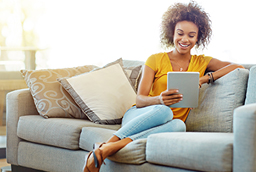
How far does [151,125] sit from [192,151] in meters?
0.39

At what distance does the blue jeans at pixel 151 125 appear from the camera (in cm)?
178

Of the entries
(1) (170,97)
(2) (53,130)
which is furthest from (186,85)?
(2) (53,130)

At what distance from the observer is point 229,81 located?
1.94m

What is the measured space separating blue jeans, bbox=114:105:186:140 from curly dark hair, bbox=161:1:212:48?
0.66 m

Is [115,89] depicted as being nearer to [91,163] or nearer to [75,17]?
[91,163]

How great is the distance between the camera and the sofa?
1372 millimetres

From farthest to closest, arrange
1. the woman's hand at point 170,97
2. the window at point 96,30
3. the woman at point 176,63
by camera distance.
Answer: the window at point 96,30, the woman at point 176,63, the woman's hand at point 170,97

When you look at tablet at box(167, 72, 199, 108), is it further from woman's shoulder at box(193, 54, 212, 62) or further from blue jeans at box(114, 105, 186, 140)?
woman's shoulder at box(193, 54, 212, 62)

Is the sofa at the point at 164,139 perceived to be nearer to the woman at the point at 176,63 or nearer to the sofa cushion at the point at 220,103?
the sofa cushion at the point at 220,103

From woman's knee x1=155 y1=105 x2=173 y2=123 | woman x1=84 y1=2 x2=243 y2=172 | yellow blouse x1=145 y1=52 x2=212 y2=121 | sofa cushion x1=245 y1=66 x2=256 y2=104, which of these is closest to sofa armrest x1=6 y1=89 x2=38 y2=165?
woman x1=84 y1=2 x2=243 y2=172

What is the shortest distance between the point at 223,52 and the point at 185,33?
160cm

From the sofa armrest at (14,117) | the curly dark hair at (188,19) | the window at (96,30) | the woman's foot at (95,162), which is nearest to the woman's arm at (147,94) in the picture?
the curly dark hair at (188,19)

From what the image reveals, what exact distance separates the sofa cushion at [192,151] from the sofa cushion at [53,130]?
0.60 m

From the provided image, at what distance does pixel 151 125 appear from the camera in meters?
1.82
